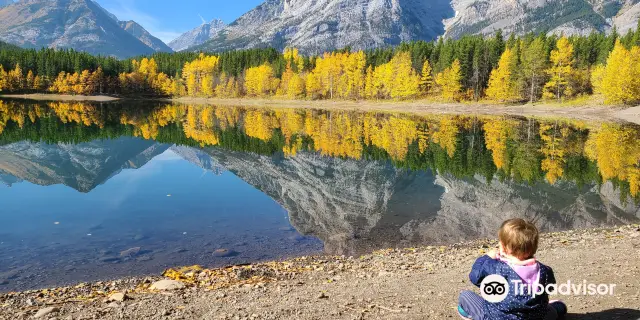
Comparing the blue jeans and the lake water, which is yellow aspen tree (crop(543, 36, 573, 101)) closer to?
the lake water

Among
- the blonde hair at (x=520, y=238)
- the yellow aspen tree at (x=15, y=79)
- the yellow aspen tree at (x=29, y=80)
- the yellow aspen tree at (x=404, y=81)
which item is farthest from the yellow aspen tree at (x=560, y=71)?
the yellow aspen tree at (x=15, y=79)

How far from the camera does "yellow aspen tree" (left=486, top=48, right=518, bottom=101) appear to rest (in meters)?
97.2

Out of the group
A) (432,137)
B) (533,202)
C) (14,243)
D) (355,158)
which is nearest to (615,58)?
(432,137)

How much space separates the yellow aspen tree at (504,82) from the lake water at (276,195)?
50.6 m

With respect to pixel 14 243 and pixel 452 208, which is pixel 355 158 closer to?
pixel 452 208

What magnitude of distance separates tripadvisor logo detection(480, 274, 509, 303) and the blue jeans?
0.54m

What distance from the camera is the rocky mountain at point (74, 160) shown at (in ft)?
97.1

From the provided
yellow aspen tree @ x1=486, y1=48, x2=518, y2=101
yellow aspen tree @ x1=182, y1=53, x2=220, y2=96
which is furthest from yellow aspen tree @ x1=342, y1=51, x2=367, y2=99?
yellow aspen tree @ x1=182, y1=53, x2=220, y2=96

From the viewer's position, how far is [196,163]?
3672cm

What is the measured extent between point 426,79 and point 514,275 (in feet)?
370

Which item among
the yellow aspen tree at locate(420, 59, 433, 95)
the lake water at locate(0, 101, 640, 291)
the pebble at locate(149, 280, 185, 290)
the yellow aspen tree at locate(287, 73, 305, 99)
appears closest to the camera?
the pebble at locate(149, 280, 185, 290)

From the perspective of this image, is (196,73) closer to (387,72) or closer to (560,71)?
(387,72)

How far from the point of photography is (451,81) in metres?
103

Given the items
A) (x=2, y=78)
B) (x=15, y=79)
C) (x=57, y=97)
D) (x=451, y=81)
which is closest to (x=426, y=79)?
(x=451, y=81)
